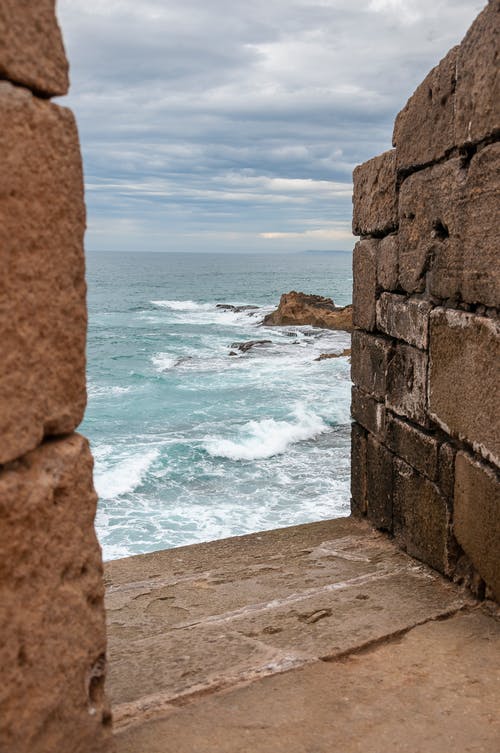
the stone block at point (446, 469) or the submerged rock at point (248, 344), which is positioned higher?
the stone block at point (446, 469)

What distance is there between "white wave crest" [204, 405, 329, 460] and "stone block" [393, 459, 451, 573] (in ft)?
34.3

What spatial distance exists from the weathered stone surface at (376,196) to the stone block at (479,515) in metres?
1.59

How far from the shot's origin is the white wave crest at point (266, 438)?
15.0 m

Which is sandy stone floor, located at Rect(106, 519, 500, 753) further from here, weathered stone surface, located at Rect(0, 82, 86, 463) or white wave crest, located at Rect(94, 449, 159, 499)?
white wave crest, located at Rect(94, 449, 159, 499)

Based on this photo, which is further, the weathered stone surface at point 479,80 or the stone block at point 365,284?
the stone block at point 365,284

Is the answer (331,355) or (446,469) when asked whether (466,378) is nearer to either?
(446,469)

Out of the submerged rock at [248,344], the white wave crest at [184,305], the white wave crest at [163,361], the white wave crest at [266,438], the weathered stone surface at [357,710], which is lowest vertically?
the white wave crest at [266,438]

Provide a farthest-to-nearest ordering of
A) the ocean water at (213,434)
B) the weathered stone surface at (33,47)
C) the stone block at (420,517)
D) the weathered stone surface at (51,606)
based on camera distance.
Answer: the ocean water at (213,434) < the stone block at (420,517) < the weathered stone surface at (51,606) < the weathered stone surface at (33,47)

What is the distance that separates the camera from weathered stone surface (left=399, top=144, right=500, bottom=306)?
3094mm

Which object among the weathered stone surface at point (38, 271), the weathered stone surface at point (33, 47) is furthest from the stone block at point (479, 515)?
the weathered stone surface at point (33, 47)

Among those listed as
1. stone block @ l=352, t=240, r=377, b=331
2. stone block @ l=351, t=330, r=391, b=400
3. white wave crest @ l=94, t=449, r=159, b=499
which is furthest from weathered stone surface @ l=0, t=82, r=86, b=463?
white wave crest @ l=94, t=449, r=159, b=499

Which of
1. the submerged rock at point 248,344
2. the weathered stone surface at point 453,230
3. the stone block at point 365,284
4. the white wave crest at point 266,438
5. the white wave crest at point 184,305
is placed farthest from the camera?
the white wave crest at point 184,305

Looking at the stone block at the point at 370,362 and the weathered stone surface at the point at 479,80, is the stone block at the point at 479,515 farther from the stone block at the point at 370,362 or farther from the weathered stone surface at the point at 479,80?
the weathered stone surface at the point at 479,80

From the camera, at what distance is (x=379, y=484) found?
4.55 meters
